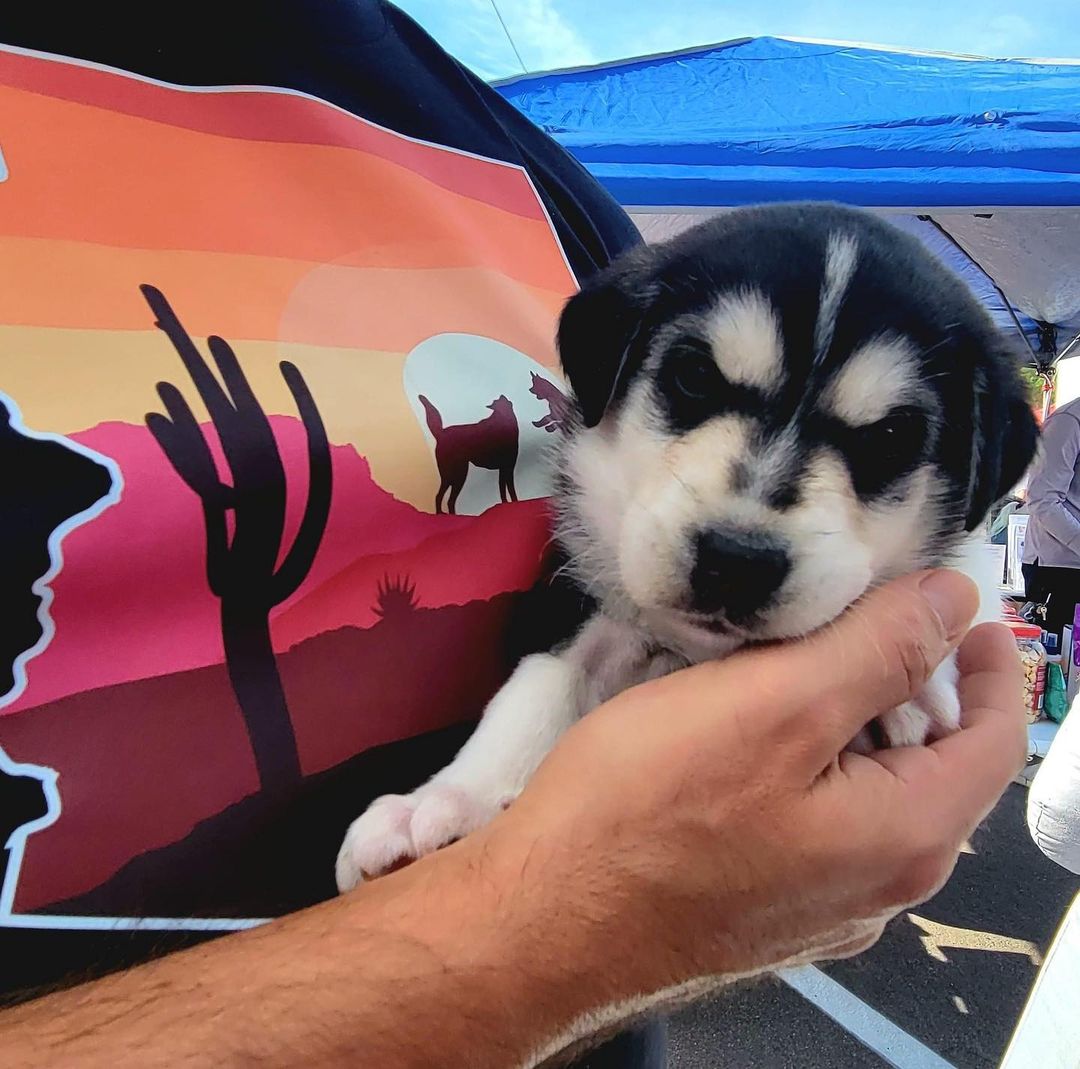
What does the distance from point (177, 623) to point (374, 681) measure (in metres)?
0.26

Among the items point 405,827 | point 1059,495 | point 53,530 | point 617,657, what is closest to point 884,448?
point 617,657

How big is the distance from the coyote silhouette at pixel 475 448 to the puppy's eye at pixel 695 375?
0.28m

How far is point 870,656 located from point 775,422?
1.30 feet

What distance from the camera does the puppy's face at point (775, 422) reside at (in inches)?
47.8

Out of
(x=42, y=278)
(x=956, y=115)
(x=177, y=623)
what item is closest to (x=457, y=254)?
(x=42, y=278)

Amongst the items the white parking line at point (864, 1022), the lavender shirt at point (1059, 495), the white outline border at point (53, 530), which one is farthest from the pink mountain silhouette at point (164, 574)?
the lavender shirt at point (1059, 495)

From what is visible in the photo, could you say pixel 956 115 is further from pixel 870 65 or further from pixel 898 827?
pixel 898 827

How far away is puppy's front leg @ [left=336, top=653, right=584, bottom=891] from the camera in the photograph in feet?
3.77

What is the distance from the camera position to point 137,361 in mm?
1019

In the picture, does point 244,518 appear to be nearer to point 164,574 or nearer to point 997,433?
point 164,574

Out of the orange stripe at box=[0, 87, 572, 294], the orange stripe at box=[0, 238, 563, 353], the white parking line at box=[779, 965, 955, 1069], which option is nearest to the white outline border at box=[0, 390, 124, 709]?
the orange stripe at box=[0, 238, 563, 353]

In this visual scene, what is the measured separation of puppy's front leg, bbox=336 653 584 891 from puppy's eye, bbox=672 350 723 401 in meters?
0.49

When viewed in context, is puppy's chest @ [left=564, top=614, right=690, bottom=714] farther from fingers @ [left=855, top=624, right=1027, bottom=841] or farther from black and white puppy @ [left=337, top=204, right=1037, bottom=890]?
fingers @ [left=855, top=624, right=1027, bottom=841]

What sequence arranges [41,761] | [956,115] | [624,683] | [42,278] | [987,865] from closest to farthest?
[41,761] → [42,278] → [624,683] → [956,115] → [987,865]
